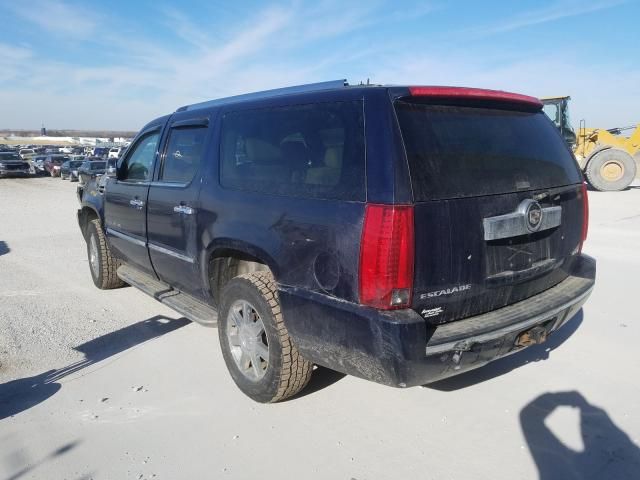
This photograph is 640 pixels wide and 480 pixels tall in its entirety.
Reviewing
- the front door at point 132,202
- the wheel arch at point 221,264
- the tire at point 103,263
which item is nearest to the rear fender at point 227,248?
the wheel arch at point 221,264

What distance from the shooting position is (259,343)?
3316mm

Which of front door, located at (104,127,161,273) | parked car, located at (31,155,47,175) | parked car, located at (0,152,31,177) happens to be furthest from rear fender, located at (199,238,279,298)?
parked car, located at (31,155,47,175)

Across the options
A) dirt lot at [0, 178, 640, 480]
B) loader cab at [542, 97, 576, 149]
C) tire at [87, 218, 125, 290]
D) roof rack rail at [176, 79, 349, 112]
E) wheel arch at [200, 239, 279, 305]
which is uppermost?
loader cab at [542, 97, 576, 149]

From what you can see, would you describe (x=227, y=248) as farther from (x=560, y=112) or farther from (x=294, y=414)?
(x=560, y=112)

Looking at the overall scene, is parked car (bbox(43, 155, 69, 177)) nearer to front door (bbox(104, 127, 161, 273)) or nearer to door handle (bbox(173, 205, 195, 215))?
front door (bbox(104, 127, 161, 273))

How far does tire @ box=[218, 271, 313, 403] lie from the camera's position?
Result: 10.1 feet

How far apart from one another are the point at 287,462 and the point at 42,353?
251 cm

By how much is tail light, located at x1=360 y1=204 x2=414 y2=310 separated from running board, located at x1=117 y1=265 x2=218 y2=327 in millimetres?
1637

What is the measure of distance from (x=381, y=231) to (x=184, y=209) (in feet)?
6.48

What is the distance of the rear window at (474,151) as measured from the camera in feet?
8.38

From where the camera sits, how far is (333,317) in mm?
2650

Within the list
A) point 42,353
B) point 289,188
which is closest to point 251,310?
point 289,188

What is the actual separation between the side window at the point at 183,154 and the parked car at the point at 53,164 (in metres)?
31.8

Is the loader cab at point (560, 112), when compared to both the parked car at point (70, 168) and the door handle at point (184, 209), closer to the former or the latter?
the door handle at point (184, 209)
